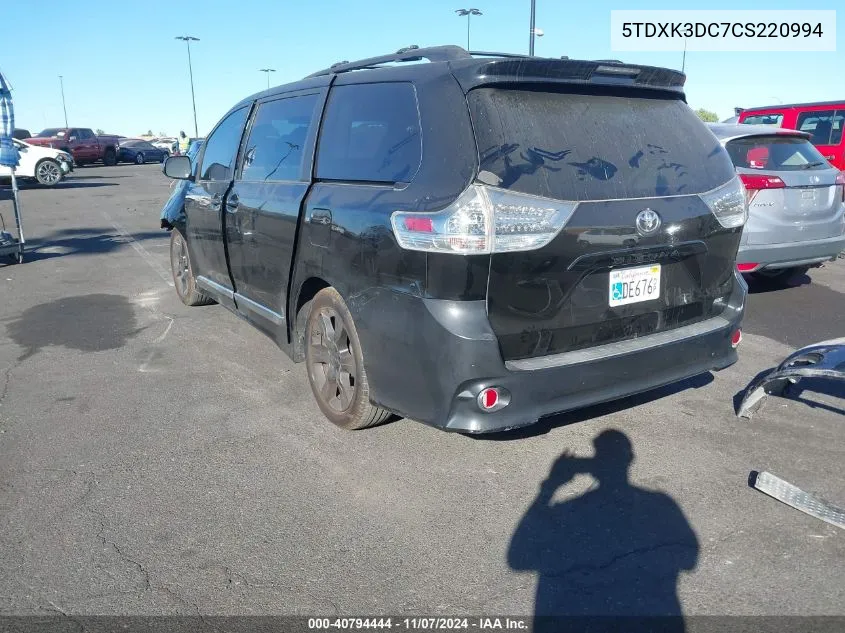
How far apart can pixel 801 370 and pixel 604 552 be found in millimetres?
1485

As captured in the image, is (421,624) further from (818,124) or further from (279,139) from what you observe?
(818,124)

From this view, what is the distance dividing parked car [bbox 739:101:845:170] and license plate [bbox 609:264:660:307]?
349 inches

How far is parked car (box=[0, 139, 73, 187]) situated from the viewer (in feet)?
75.4

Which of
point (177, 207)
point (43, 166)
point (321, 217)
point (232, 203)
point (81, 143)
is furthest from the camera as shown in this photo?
point (81, 143)

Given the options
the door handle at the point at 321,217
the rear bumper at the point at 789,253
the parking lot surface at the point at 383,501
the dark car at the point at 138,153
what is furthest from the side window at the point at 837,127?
the dark car at the point at 138,153

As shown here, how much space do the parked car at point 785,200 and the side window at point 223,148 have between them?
14.3 feet

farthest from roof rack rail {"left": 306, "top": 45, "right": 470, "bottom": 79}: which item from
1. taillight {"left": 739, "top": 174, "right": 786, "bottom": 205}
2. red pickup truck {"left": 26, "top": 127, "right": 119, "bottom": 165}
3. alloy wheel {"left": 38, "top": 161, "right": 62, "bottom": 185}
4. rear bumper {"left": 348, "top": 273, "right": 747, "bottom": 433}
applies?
red pickup truck {"left": 26, "top": 127, "right": 119, "bottom": 165}

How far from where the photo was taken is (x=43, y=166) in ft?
76.1

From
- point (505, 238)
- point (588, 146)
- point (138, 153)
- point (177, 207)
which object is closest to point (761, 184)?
point (588, 146)

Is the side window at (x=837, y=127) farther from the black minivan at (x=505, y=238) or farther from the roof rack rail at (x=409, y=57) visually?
the roof rack rail at (x=409, y=57)

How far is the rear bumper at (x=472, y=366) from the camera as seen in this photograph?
289 centimetres

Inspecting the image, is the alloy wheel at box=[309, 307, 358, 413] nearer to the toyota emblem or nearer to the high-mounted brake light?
the toyota emblem

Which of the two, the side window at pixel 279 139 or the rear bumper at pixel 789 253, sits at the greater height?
the side window at pixel 279 139

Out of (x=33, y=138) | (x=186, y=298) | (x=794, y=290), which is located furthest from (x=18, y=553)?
(x=33, y=138)
